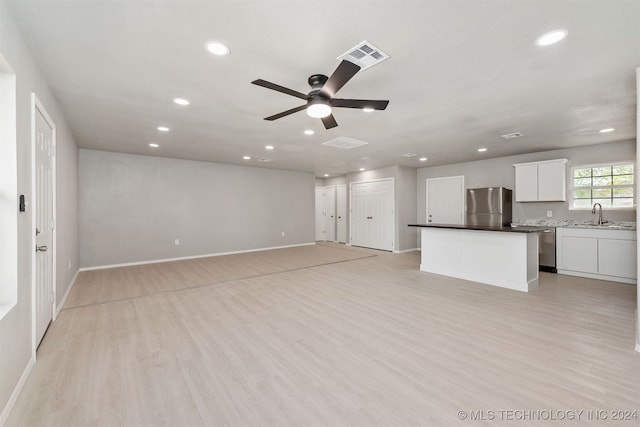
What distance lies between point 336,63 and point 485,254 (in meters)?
3.99

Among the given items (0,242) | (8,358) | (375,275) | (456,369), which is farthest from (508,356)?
(0,242)

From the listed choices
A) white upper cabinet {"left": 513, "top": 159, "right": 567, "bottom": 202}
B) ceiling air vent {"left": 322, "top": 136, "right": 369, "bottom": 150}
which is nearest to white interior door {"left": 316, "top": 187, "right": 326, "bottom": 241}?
ceiling air vent {"left": 322, "top": 136, "right": 369, "bottom": 150}

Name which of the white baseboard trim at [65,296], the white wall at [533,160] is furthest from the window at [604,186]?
the white baseboard trim at [65,296]

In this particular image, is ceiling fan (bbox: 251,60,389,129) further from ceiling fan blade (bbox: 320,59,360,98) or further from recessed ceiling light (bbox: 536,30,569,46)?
recessed ceiling light (bbox: 536,30,569,46)

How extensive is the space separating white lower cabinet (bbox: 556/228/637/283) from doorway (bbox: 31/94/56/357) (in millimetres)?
7583

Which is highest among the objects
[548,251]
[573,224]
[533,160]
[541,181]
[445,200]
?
[533,160]

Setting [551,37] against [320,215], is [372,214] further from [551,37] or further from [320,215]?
[551,37]

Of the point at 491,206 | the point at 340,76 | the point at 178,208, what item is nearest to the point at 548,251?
the point at 491,206

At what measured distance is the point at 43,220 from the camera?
8.67 ft

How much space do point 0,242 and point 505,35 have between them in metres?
3.77

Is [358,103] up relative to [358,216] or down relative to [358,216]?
up

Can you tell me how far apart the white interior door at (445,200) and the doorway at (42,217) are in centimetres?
787

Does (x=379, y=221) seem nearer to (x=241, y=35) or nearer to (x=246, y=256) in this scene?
(x=246, y=256)

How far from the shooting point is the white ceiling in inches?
68.5
